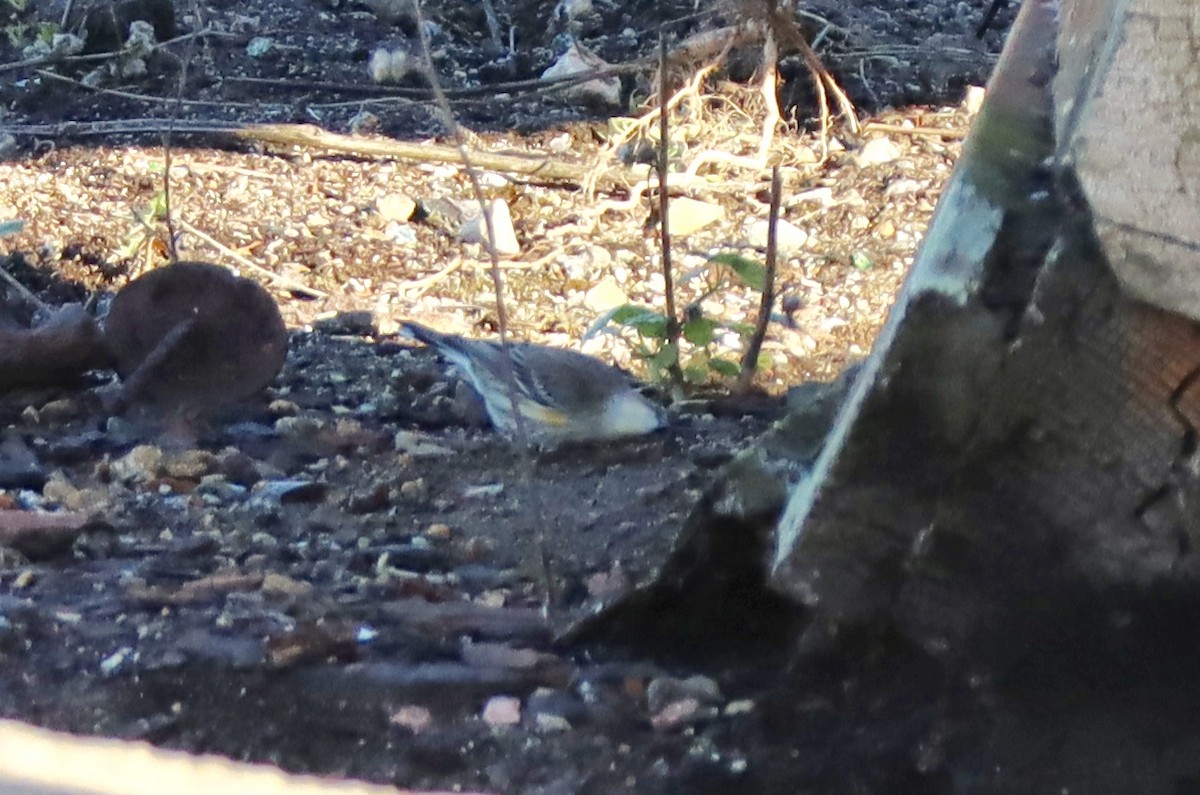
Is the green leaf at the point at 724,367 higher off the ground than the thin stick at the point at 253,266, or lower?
higher

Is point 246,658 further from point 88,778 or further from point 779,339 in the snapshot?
point 779,339

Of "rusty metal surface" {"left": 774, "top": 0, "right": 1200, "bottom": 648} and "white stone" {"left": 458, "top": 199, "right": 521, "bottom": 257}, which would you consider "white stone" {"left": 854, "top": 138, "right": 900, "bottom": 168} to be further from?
"rusty metal surface" {"left": 774, "top": 0, "right": 1200, "bottom": 648}

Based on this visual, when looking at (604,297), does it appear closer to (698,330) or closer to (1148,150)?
(698,330)

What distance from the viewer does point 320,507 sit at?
9.87 ft

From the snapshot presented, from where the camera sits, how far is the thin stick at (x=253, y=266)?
16.3 ft

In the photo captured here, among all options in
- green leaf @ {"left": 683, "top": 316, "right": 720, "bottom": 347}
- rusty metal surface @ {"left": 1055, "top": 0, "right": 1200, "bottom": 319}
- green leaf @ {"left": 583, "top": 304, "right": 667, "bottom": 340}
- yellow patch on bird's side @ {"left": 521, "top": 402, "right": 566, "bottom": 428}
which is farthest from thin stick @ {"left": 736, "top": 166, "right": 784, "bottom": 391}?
rusty metal surface @ {"left": 1055, "top": 0, "right": 1200, "bottom": 319}

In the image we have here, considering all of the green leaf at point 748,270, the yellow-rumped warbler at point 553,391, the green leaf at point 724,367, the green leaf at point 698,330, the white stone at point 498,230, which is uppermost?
the green leaf at point 748,270

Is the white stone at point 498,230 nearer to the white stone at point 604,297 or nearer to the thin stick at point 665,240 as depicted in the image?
the white stone at point 604,297

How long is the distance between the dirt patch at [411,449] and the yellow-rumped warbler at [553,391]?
0.39ft

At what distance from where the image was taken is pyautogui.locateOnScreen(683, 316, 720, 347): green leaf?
4.05m

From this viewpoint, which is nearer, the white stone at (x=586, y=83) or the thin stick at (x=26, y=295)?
the thin stick at (x=26, y=295)

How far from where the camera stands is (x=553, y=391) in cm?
429

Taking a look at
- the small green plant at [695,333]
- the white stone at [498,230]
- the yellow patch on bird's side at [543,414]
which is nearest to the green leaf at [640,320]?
the small green plant at [695,333]

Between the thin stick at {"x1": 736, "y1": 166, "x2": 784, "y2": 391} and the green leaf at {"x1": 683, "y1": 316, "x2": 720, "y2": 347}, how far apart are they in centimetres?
13
